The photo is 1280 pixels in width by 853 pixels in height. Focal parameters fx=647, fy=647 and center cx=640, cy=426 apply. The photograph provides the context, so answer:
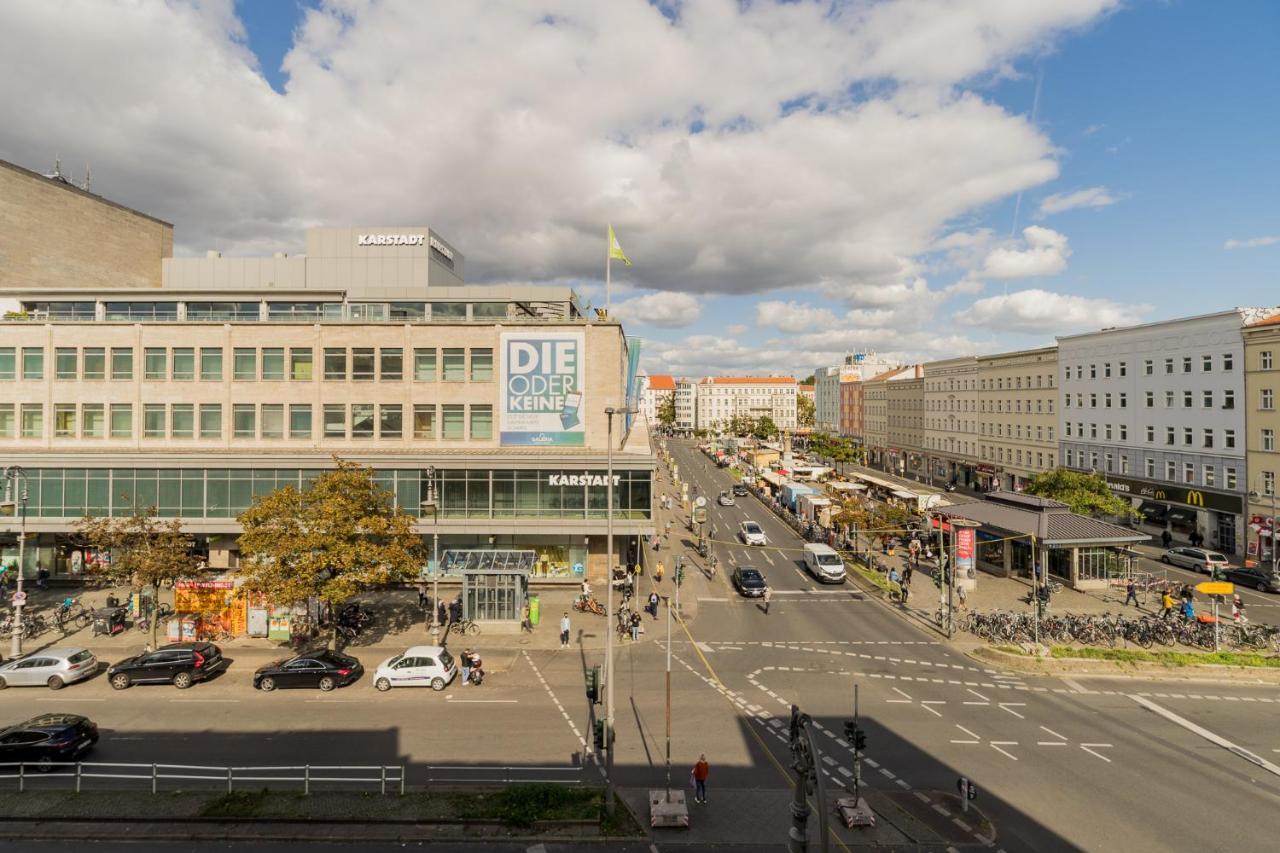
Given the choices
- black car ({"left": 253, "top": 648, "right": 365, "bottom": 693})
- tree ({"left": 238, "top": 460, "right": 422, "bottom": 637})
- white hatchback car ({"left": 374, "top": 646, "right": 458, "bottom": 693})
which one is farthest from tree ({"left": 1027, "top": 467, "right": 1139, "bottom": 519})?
black car ({"left": 253, "top": 648, "right": 365, "bottom": 693})

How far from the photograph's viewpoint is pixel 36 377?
148 feet

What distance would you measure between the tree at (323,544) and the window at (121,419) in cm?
2213

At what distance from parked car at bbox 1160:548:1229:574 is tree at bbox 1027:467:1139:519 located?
465 cm

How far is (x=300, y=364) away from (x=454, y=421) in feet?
37.5

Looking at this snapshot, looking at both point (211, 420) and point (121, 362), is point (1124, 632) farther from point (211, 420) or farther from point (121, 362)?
point (121, 362)

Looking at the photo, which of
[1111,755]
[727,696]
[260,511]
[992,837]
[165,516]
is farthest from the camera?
[165,516]

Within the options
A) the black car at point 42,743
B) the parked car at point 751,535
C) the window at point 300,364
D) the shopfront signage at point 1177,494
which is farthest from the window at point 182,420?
the shopfront signage at point 1177,494

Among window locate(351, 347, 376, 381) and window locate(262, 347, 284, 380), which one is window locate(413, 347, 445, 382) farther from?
window locate(262, 347, 284, 380)

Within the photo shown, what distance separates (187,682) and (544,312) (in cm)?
3442

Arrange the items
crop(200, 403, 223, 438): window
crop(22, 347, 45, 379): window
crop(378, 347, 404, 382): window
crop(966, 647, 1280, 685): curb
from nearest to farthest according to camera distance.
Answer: crop(966, 647, 1280, 685): curb
crop(378, 347, 404, 382): window
crop(200, 403, 223, 438): window
crop(22, 347, 45, 379): window

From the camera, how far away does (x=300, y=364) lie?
147 feet

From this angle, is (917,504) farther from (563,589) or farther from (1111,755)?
(1111,755)

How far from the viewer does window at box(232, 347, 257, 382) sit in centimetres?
4481

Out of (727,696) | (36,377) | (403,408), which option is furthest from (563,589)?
(36,377)
